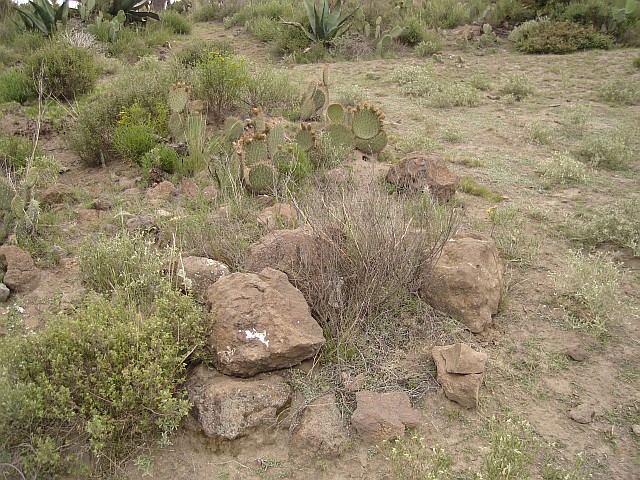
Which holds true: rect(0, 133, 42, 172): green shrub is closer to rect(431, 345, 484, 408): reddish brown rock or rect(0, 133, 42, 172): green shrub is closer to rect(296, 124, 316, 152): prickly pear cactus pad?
rect(296, 124, 316, 152): prickly pear cactus pad

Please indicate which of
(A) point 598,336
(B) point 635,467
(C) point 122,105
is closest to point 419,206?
(A) point 598,336

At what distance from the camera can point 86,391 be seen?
2.52 metres

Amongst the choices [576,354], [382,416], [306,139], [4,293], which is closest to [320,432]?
[382,416]

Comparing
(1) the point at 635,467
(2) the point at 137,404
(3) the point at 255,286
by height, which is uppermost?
(3) the point at 255,286

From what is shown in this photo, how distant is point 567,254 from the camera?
397 centimetres

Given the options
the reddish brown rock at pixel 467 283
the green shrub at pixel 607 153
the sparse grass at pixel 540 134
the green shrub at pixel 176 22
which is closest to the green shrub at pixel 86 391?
the reddish brown rock at pixel 467 283

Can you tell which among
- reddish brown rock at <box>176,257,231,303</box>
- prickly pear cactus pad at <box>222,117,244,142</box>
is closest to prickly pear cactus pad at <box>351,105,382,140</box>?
prickly pear cactus pad at <box>222,117,244,142</box>

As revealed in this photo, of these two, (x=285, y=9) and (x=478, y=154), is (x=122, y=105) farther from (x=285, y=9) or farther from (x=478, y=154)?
(x=285, y=9)

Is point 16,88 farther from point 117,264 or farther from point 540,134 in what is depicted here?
point 540,134

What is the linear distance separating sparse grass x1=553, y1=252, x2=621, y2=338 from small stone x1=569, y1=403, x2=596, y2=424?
0.56 m

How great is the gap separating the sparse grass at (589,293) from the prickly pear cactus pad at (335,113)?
9.46 feet

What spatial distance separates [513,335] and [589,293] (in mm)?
525

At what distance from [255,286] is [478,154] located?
3680 millimetres

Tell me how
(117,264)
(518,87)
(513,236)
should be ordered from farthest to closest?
(518,87) < (513,236) < (117,264)
